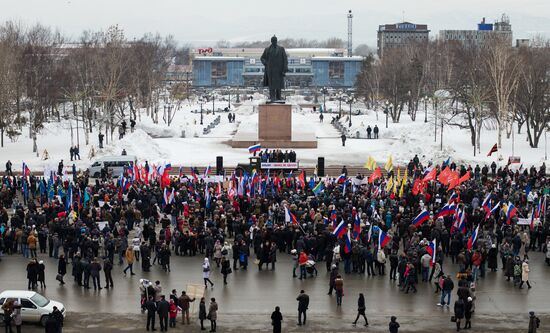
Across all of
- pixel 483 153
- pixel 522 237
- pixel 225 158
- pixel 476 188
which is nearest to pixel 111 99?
pixel 225 158

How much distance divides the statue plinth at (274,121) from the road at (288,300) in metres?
28.6

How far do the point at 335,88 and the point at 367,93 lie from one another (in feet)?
282

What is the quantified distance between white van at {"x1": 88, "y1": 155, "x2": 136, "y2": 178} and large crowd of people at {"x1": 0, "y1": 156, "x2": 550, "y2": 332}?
7.79m

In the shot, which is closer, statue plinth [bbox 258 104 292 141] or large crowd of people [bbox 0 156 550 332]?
large crowd of people [bbox 0 156 550 332]

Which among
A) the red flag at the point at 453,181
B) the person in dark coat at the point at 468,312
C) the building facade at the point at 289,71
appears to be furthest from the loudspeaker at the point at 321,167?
the building facade at the point at 289,71

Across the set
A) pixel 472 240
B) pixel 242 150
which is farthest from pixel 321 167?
pixel 472 240

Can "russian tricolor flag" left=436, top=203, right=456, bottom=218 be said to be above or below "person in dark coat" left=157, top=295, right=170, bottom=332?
above

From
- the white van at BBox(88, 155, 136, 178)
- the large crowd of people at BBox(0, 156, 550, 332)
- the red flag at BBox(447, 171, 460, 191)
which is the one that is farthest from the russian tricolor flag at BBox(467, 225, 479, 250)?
the white van at BBox(88, 155, 136, 178)

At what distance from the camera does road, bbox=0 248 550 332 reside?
20250 mm

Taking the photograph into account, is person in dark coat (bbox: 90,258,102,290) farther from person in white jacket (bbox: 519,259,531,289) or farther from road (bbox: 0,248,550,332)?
person in white jacket (bbox: 519,259,531,289)

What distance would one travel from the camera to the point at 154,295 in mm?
20625

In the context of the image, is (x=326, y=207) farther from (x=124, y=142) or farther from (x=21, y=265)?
(x=124, y=142)

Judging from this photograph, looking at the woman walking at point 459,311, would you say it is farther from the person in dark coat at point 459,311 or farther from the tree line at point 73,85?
the tree line at point 73,85

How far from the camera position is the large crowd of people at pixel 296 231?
23250mm
